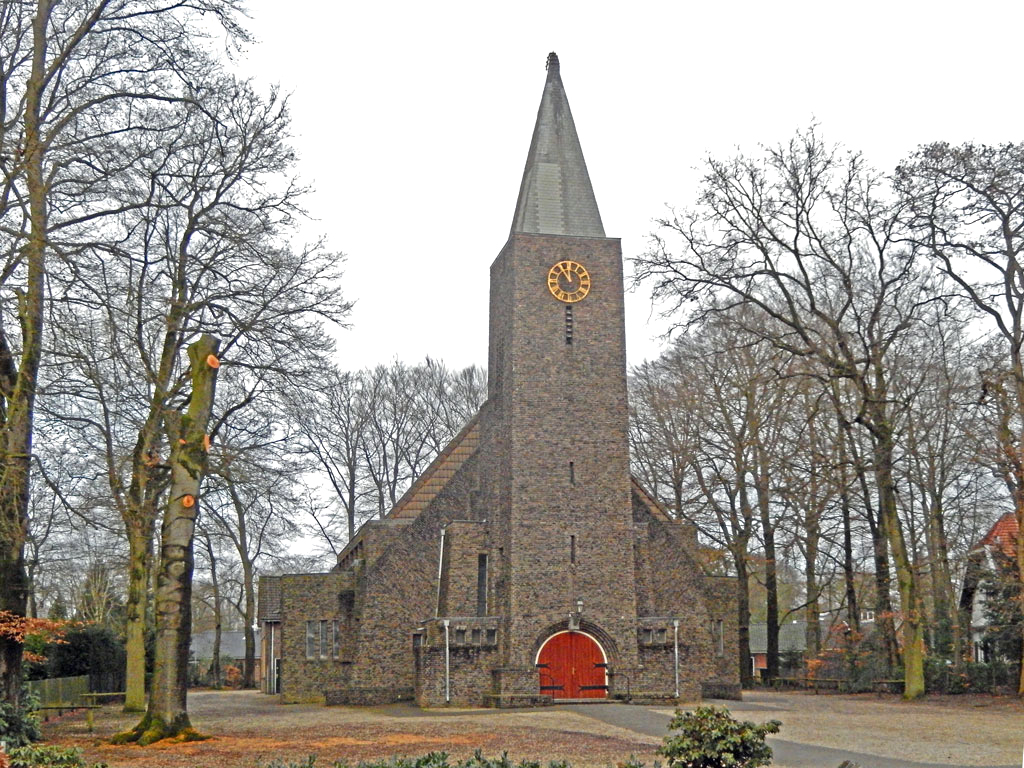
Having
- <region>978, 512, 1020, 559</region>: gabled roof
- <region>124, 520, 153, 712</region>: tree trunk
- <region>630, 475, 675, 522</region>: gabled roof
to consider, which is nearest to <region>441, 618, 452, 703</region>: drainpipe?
<region>124, 520, 153, 712</region>: tree trunk

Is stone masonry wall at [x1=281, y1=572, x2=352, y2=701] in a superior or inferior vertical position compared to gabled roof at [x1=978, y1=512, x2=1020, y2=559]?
inferior

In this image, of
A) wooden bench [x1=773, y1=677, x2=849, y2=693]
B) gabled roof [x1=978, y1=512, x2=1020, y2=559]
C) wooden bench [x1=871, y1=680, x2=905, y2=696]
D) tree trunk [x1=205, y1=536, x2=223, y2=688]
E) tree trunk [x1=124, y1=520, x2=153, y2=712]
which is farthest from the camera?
tree trunk [x1=205, y1=536, x2=223, y2=688]

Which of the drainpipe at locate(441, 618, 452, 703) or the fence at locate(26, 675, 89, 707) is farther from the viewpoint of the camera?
the drainpipe at locate(441, 618, 452, 703)

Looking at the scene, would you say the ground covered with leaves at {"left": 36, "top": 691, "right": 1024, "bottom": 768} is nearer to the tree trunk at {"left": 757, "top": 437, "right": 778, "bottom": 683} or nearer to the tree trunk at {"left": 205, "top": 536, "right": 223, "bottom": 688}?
the tree trunk at {"left": 757, "top": 437, "right": 778, "bottom": 683}

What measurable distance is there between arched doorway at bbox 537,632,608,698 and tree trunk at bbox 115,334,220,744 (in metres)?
13.8

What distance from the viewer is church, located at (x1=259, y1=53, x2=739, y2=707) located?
3294cm

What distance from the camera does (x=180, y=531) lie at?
2111cm

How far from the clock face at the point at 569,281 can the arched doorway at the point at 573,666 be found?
1056 cm

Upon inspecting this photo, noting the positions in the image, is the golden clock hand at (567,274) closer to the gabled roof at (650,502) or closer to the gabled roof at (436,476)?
the gabled roof at (436,476)

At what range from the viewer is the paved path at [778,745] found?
1709cm

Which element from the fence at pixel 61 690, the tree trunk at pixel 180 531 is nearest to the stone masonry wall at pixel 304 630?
the fence at pixel 61 690

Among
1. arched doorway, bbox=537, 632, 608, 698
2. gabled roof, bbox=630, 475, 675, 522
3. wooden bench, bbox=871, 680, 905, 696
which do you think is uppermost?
gabled roof, bbox=630, 475, 675, 522

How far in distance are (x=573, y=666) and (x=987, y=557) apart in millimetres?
14718

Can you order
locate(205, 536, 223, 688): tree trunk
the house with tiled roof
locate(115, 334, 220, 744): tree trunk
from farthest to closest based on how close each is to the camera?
locate(205, 536, 223, 688): tree trunk → the house with tiled roof → locate(115, 334, 220, 744): tree trunk
